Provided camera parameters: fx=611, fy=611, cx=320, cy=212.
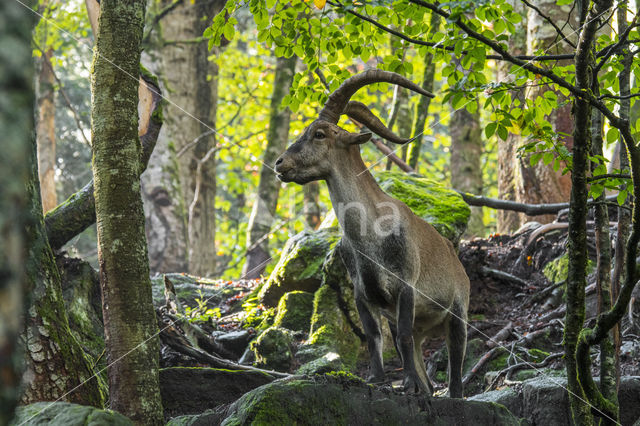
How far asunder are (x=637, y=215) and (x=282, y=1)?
3.50m

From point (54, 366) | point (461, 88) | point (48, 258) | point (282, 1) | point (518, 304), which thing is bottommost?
point (518, 304)

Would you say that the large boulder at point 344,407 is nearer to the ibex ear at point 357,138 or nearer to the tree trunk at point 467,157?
the ibex ear at point 357,138

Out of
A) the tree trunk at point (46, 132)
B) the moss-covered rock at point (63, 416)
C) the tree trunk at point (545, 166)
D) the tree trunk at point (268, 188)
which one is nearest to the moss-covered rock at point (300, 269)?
the tree trunk at point (545, 166)

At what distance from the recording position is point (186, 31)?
679 inches

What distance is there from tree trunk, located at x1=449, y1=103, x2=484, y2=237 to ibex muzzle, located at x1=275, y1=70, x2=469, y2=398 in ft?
33.7

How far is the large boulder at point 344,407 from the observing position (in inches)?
155

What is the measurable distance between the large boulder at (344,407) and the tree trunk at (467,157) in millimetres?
11905

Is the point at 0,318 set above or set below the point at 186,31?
below

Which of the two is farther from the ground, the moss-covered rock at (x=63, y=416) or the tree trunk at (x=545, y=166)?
the tree trunk at (x=545, y=166)

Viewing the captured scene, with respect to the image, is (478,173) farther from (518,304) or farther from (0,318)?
(0,318)

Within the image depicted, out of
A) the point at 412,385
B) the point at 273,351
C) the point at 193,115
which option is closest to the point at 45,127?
the point at 193,115

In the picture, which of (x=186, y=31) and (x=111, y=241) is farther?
(x=186, y=31)

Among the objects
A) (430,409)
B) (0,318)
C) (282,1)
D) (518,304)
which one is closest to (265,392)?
(430,409)

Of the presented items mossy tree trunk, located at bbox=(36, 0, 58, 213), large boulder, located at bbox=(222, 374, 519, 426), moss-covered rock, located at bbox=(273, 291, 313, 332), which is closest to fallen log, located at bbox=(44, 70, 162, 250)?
moss-covered rock, located at bbox=(273, 291, 313, 332)
